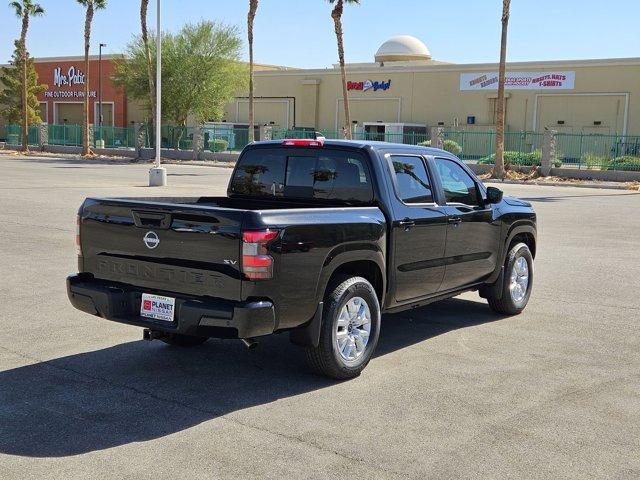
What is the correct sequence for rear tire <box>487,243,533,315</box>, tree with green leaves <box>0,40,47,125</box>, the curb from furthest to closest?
tree with green leaves <box>0,40,47,125</box> → the curb → rear tire <box>487,243,533,315</box>

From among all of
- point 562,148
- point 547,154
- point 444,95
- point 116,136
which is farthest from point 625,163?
point 116,136

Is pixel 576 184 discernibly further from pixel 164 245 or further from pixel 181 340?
pixel 164 245

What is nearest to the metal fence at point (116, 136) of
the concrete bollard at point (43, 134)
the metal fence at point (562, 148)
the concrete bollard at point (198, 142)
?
the concrete bollard at point (43, 134)

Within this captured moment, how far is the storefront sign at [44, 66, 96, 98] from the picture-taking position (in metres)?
74.0

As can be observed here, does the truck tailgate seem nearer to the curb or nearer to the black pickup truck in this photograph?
the black pickup truck

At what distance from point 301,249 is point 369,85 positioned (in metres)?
56.4

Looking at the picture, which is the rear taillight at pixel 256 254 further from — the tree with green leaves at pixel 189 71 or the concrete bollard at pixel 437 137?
the tree with green leaves at pixel 189 71

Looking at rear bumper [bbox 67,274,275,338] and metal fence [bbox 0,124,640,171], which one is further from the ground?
metal fence [bbox 0,124,640,171]

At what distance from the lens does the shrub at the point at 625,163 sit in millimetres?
37672

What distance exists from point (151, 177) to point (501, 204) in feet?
72.8

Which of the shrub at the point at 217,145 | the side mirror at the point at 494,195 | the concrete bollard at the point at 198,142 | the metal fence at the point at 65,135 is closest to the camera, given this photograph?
the side mirror at the point at 494,195

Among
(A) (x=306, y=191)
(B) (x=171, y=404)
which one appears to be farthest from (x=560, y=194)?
(B) (x=171, y=404)

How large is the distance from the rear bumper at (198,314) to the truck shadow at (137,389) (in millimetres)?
528

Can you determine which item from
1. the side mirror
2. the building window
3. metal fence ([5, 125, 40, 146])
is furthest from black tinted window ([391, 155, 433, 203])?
the building window
